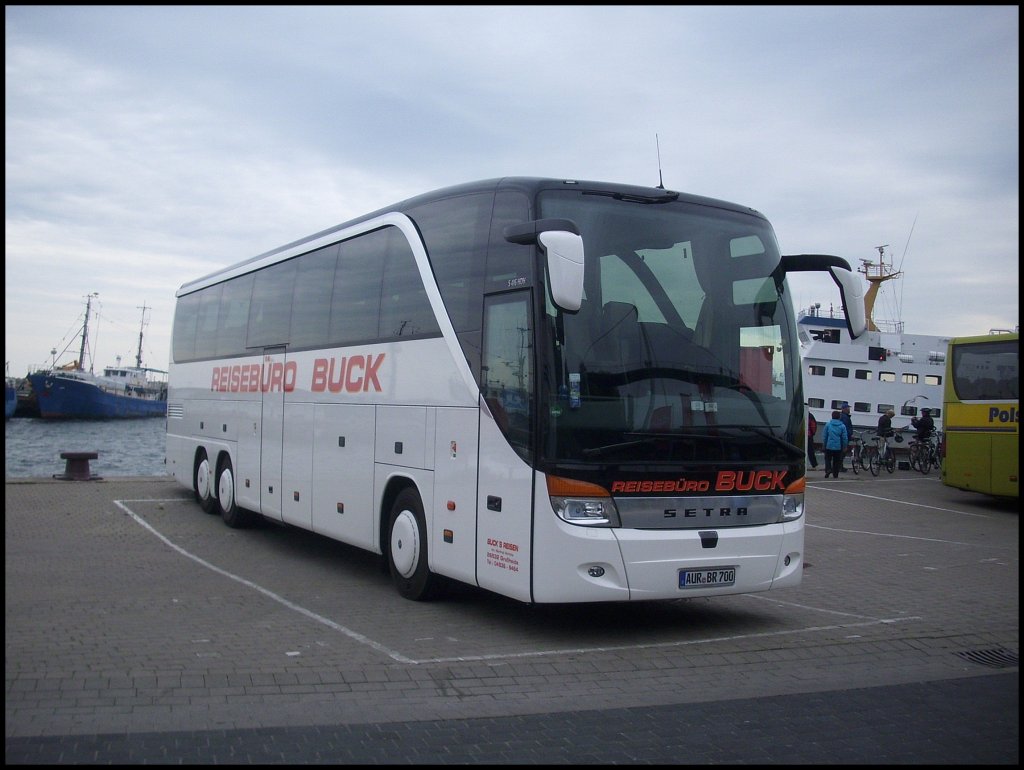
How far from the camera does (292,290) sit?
13445 mm

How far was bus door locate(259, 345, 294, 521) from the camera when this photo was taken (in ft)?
44.2

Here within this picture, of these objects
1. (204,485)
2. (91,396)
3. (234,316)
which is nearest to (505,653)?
(234,316)

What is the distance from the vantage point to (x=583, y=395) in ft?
26.3

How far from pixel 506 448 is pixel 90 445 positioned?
6910 cm

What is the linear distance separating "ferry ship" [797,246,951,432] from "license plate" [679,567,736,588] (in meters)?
41.1

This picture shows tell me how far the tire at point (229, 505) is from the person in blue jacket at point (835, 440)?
14.9 metres

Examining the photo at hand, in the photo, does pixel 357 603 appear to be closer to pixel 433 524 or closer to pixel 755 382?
pixel 433 524

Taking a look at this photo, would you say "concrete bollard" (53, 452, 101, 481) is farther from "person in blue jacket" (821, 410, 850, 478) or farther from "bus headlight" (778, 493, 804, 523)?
"person in blue jacket" (821, 410, 850, 478)

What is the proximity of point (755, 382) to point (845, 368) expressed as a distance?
1662 inches

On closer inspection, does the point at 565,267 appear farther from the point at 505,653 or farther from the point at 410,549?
the point at 410,549

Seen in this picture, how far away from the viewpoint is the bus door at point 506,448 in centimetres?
814

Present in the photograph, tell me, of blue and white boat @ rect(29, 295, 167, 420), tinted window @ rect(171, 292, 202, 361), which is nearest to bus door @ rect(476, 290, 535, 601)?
tinted window @ rect(171, 292, 202, 361)

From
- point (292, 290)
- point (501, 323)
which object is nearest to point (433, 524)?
point (501, 323)

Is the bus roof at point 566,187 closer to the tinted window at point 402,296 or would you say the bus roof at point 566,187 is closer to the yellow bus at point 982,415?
the tinted window at point 402,296
